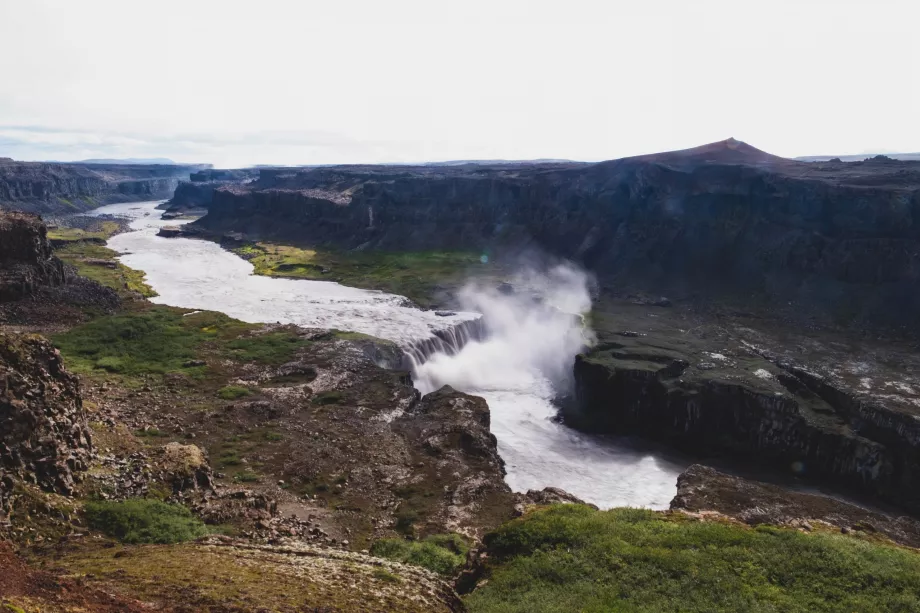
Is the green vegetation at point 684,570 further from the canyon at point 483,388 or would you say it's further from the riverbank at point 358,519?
the canyon at point 483,388

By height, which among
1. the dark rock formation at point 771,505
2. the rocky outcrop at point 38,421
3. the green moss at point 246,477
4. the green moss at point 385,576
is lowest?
the dark rock formation at point 771,505

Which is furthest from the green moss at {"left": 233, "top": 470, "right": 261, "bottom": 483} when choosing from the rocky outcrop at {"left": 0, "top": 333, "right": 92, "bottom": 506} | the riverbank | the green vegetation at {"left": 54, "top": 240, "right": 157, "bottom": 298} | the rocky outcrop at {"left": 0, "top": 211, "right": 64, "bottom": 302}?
the green vegetation at {"left": 54, "top": 240, "right": 157, "bottom": 298}

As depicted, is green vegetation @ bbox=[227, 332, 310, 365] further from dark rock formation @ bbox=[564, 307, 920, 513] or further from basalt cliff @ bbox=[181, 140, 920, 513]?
basalt cliff @ bbox=[181, 140, 920, 513]

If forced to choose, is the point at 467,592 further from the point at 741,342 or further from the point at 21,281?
the point at 21,281

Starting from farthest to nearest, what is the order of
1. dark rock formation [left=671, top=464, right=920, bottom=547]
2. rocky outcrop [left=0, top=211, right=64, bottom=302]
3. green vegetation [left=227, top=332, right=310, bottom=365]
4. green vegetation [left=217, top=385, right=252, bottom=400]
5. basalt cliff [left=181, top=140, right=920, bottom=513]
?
rocky outcrop [left=0, top=211, right=64, bottom=302]
green vegetation [left=227, top=332, right=310, bottom=365]
green vegetation [left=217, top=385, right=252, bottom=400]
basalt cliff [left=181, top=140, right=920, bottom=513]
dark rock formation [left=671, top=464, right=920, bottom=547]

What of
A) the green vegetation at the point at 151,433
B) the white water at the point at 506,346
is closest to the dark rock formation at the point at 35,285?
the white water at the point at 506,346
